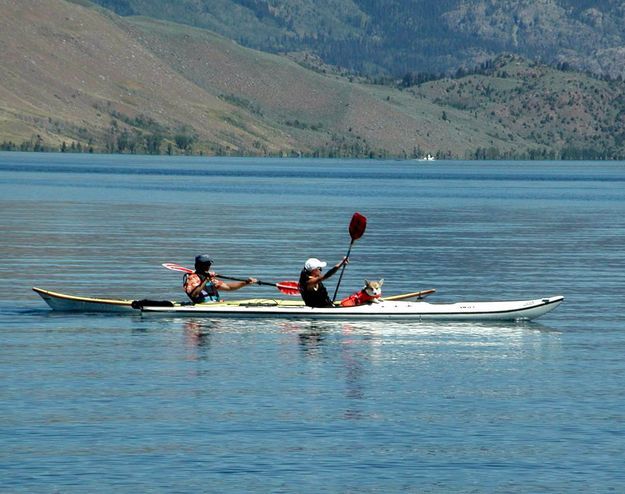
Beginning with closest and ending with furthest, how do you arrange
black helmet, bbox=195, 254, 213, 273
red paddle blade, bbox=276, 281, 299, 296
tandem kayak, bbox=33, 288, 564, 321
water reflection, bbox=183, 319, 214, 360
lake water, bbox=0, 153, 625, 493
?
lake water, bbox=0, 153, 625, 493
water reflection, bbox=183, 319, 214, 360
tandem kayak, bbox=33, 288, 564, 321
black helmet, bbox=195, 254, 213, 273
red paddle blade, bbox=276, 281, 299, 296

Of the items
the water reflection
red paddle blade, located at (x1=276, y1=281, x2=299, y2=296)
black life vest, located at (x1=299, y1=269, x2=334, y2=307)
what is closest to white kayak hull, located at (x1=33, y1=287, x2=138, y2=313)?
the water reflection

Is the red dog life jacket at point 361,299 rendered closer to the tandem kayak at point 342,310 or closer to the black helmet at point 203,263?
the tandem kayak at point 342,310

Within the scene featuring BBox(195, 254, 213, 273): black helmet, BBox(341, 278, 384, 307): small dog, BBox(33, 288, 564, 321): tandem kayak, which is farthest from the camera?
BBox(195, 254, 213, 273): black helmet

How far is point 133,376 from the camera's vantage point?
33625mm

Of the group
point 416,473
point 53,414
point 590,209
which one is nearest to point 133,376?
point 53,414

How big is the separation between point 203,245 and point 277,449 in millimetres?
46403

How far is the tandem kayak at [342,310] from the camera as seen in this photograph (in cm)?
4250

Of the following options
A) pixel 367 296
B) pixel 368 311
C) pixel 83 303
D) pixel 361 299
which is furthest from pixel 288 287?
pixel 83 303

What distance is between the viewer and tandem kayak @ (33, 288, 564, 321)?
4250 centimetres

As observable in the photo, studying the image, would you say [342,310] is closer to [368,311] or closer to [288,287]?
[368,311]

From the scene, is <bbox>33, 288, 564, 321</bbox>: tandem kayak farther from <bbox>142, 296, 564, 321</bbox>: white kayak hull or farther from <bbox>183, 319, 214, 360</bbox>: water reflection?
<bbox>183, 319, 214, 360</bbox>: water reflection

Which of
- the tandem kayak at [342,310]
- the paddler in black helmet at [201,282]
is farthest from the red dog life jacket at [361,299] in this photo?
the paddler in black helmet at [201,282]

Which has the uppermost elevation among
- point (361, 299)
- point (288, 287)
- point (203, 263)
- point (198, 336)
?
point (203, 263)

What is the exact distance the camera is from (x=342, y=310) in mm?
42344
